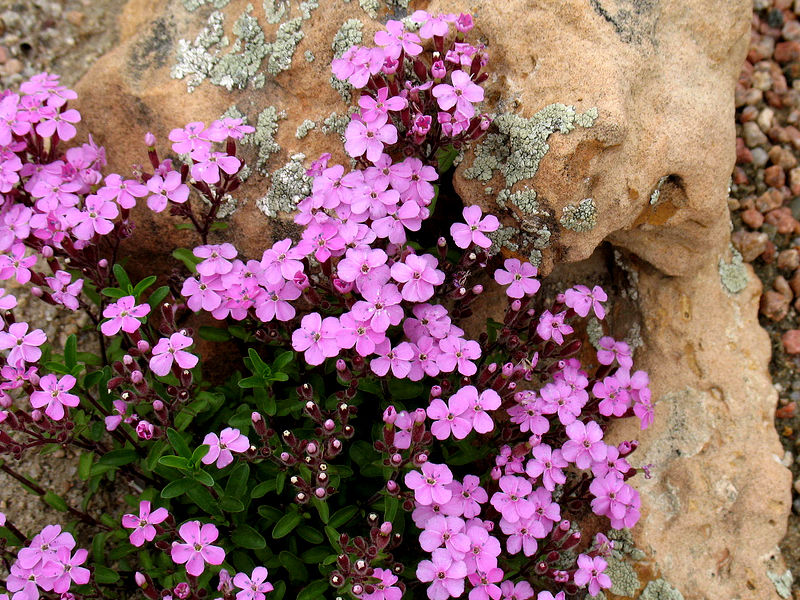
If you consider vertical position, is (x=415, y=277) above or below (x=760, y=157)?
above

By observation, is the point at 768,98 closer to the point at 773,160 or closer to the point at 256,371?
the point at 773,160

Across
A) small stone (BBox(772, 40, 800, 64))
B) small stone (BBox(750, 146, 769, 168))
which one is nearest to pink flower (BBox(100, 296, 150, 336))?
small stone (BBox(750, 146, 769, 168))

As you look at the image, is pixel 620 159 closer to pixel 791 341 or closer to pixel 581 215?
pixel 581 215

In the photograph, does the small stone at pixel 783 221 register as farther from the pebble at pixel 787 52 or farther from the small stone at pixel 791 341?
the pebble at pixel 787 52

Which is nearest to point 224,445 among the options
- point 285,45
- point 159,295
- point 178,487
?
point 178,487

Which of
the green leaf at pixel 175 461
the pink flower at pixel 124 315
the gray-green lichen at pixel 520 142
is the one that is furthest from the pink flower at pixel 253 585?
the gray-green lichen at pixel 520 142
